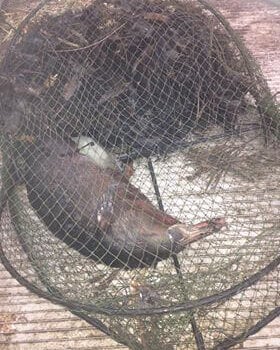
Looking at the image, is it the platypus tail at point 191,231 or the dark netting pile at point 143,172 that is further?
the platypus tail at point 191,231

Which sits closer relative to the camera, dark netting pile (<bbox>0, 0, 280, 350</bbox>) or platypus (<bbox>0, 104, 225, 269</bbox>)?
dark netting pile (<bbox>0, 0, 280, 350</bbox>)

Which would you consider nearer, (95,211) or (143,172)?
(95,211)

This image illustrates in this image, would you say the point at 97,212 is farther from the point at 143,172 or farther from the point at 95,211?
the point at 143,172

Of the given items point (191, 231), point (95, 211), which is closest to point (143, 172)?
point (95, 211)

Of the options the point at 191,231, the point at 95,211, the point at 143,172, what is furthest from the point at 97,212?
the point at 143,172

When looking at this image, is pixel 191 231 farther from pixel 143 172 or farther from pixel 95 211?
pixel 143 172

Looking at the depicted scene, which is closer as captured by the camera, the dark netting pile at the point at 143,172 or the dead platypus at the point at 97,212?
the dark netting pile at the point at 143,172

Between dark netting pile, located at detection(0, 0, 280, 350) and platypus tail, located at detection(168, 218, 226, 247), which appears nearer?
dark netting pile, located at detection(0, 0, 280, 350)

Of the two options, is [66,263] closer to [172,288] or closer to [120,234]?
[120,234]

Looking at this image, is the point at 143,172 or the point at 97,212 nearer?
the point at 97,212

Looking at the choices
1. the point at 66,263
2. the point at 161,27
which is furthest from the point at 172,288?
the point at 161,27
